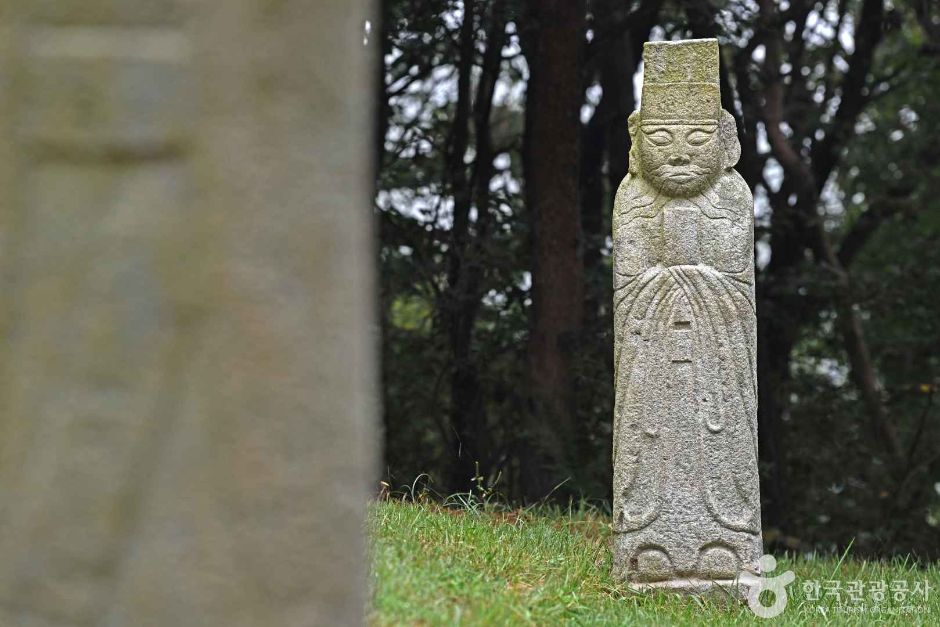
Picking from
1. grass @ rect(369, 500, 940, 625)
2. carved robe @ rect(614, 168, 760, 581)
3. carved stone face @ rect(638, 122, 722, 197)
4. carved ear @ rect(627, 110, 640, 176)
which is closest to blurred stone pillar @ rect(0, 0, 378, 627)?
grass @ rect(369, 500, 940, 625)

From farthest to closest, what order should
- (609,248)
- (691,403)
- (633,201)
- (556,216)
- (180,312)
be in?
(609,248), (556,216), (633,201), (691,403), (180,312)

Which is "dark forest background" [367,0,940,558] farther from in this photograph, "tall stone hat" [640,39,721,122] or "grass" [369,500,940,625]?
"tall stone hat" [640,39,721,122]

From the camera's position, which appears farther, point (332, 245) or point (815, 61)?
point (815, 61)

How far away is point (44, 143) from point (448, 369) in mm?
9554

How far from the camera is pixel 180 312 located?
2516 millimetres

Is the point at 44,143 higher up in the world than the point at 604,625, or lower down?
higher up

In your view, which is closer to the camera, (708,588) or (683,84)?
(708,588)

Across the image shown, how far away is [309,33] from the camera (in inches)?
98.5

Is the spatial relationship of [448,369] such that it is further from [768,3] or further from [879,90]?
[879,90]

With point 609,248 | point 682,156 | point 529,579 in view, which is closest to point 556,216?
point 609,248

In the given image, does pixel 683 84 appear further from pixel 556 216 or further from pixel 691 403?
pixel 556 216

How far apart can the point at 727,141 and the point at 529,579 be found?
2509 millimetres

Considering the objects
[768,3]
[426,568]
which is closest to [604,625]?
[426,568]

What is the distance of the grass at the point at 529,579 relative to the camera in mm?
4445
